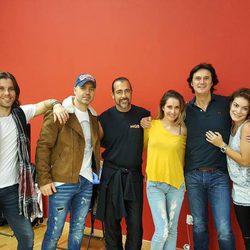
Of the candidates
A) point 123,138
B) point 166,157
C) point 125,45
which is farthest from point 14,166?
point 125,45

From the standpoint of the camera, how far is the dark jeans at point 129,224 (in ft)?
8.36

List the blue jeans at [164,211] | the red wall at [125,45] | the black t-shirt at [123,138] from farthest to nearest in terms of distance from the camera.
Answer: the red wall at [125,45] → the black t-shirt at [123,138] → the blue jeans at [164,211]

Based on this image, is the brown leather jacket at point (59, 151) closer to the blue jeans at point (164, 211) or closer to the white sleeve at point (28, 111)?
the white sleeve at point (28, 111)

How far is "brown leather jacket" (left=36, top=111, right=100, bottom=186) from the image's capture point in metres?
2.23

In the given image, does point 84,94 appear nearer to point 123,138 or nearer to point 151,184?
point 123,138

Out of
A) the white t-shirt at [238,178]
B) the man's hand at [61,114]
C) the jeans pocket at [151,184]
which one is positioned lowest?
the jeans pocket at [151,184]

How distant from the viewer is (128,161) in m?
2.52

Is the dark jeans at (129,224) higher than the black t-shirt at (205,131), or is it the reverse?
the black t-shirt at (205,131)

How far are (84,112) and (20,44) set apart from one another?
79.8 inches

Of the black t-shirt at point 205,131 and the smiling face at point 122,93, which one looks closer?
the black t-shirt at point 205,131

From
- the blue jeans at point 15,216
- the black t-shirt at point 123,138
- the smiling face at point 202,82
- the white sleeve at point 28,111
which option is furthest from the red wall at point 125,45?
the blue jeans at point 15,216

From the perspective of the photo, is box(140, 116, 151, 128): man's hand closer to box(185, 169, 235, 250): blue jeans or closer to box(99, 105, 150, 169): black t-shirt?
box(99, 105, 150, 169): black t-shirt

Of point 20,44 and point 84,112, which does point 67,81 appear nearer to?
point 20,44

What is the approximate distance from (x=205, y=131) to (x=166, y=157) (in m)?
0.36
